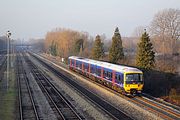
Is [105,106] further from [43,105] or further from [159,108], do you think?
[43,105]

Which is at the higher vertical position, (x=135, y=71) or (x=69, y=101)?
(x=135, y=71)

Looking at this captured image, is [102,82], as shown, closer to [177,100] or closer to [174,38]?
[177,100]

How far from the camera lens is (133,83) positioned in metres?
26.6

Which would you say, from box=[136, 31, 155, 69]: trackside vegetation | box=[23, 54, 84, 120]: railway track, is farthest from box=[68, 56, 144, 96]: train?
box=[23, 54, 84, 120]: railway track

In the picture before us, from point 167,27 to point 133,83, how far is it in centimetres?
3443

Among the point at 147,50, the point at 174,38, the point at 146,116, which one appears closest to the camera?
the point at 146,116

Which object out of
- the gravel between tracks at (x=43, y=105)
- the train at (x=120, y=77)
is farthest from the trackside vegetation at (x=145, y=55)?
the gravel between tracks at (x=43, y=105)

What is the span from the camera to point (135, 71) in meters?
27.0

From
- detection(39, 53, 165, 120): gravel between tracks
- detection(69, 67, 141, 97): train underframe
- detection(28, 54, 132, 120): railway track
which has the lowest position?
detection(28, 54, 132, 120): railway track

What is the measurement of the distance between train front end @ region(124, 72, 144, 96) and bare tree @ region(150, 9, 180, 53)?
30512 mm

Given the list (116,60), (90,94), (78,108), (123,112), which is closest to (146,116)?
(123,112)

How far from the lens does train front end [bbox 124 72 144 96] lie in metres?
26.6

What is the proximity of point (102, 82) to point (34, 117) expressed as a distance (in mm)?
15509

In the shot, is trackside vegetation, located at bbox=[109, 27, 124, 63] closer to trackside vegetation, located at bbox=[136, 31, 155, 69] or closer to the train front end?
trackside vegetation, located at bbox=[136, 31, 155, 69]
